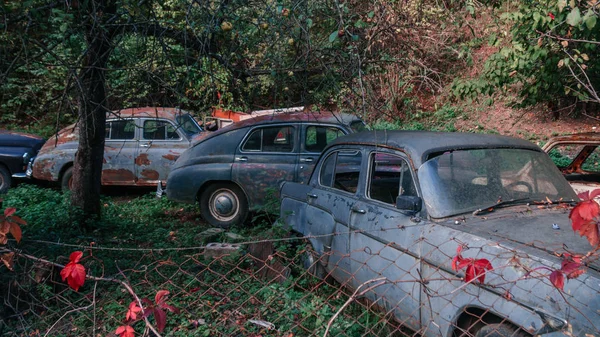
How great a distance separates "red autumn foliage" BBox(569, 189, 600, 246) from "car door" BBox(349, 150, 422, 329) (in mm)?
1386

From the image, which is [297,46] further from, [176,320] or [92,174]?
[92,174]

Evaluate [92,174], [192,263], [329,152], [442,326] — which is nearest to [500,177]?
[442,326]

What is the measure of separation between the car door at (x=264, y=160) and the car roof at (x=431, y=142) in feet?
10.6

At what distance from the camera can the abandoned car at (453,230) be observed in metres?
2.83

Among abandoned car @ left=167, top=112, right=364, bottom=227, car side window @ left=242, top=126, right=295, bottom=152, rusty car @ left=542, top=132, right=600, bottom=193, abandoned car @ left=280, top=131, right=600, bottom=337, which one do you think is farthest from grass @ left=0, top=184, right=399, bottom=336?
rusty car @ left=542, top=132, right=600, bottom=193

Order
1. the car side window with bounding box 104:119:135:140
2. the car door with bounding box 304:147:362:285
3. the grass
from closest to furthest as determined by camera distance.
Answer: the grass
the car door with bounding box 304:147:362:285
the car side window with bounding box 104:119:135:140

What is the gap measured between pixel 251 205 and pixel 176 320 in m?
3.84

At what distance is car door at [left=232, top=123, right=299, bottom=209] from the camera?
800cm

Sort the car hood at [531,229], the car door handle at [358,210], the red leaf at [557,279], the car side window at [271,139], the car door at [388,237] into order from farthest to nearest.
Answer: the car side window at [271,139] → the car door handle at [358,210] → the car door at [388,237] → the car hood at [531,229] → the red leaf at [557,279]

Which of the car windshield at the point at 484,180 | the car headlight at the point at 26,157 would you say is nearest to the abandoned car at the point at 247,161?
the car windshield at the point at 484,180

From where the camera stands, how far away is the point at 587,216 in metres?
2.06

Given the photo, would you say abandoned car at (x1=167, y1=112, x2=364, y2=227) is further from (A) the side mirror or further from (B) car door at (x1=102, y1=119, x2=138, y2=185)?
(A) the side mirror

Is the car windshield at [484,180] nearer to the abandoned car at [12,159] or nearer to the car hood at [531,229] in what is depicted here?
the car hood at [531,229]

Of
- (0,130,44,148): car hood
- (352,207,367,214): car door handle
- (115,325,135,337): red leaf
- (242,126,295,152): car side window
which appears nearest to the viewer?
(115,325,135,337): red leaf
